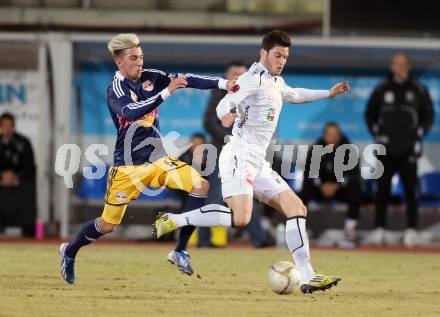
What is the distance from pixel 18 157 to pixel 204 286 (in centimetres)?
689

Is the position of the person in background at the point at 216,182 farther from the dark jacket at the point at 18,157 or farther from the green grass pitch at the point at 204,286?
the dark jacket at the point at 18,157

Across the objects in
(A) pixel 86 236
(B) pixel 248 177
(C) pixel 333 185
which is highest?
(B) pixel 248 177

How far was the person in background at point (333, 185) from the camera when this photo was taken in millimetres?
14617

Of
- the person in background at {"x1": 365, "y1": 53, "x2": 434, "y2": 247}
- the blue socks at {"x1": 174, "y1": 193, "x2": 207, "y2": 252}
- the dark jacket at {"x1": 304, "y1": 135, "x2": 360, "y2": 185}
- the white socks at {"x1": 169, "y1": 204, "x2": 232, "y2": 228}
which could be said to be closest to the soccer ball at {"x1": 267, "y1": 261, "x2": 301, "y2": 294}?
the white socks at {"x1": 169, "y1": 204, "x2": 232, "y2": 228}

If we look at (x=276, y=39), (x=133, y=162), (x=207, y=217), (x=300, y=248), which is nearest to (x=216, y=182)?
(x=133, y=162)

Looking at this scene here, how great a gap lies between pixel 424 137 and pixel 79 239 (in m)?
7.92

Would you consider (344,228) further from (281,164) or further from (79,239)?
(79,239)

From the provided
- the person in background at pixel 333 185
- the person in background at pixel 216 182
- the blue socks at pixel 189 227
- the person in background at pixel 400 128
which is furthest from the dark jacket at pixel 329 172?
the blue socks at pixel 189 227

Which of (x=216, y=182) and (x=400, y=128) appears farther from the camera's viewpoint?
(x=400, y=128)

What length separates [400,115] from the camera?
14.6 metres

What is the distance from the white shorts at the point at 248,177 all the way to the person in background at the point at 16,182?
7.10 m

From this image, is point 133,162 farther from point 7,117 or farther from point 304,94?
point 7,117

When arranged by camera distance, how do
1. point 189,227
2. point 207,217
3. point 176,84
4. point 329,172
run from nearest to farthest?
point 176,84
point 207,217
point 189,227
point 329,172

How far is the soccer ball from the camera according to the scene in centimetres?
823
